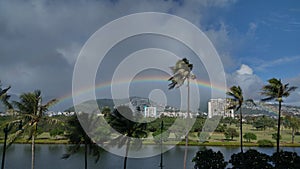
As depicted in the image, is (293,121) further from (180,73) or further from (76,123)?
(76,123)

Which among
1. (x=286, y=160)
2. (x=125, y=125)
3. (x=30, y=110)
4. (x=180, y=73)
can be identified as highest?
(x=180, y=73)

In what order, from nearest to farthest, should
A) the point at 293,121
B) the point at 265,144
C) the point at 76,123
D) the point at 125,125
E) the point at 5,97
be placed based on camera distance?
the point at 5,97
the point at 76,123
the point at 125,125
the point at 293,121
the point at 265,144

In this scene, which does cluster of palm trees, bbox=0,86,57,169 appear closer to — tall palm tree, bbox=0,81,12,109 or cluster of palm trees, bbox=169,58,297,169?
tall palm tree, bbox=0,81,12,109

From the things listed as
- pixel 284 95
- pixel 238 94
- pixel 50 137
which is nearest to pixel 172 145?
pixel 50 137

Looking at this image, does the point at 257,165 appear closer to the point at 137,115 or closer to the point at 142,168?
the point at 137,115

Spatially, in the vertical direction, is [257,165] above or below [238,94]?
below

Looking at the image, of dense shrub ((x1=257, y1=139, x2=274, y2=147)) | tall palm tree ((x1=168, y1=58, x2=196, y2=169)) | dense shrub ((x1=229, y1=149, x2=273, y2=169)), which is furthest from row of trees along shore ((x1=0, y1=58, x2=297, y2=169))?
A: dense shrub ((x1=257, y1=139, x2=274, y2=147))

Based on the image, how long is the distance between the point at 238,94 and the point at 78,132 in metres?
13.3

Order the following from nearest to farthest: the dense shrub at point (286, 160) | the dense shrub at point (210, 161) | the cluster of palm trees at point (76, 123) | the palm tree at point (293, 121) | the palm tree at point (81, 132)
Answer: the dense shrub at point (286, 160) → the cluster of palm trees at point (76, 123) → the dense shrub at point (210, 161) → the palm tree at point (81, 132) → the palm tree at point (293, 121)

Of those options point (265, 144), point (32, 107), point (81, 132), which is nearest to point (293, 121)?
point (265, 144)

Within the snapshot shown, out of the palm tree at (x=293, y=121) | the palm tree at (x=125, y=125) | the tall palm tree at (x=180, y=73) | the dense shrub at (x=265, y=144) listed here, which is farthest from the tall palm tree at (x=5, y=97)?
the dense shrub at (x=265, y=144)

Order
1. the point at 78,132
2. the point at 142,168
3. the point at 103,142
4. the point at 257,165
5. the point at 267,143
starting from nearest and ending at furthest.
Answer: the point at 257,165, the point at 78,132, the point at 103,142, the point at 142,168, the point at 267,143

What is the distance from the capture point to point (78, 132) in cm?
2028

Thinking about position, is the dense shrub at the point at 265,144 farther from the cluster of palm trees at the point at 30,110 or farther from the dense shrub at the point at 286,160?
the cluster of palm trees at the point at 30,110
